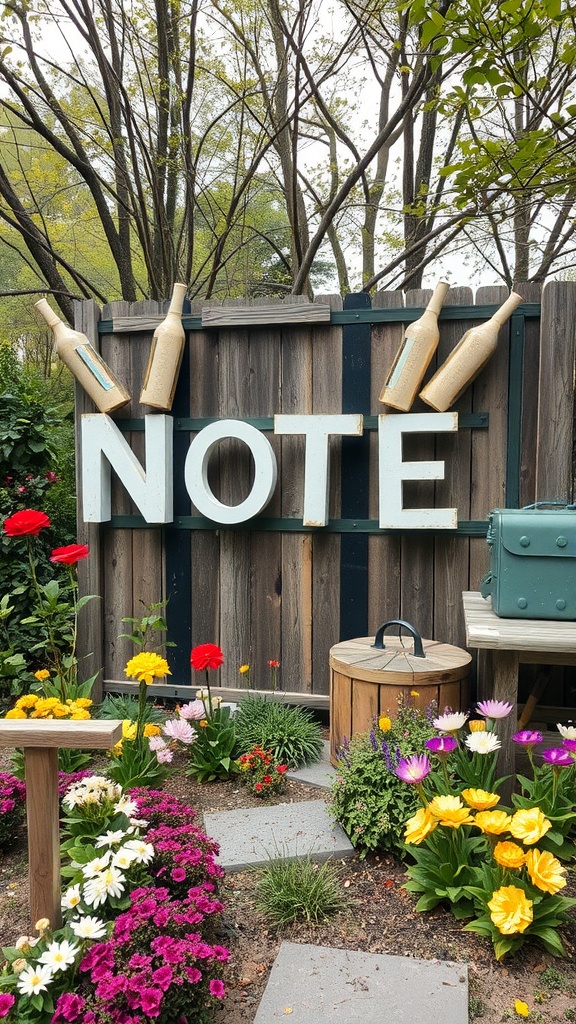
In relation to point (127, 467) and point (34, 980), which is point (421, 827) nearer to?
Result: point (34, 980)

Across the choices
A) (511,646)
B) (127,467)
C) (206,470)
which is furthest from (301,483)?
(511,646)

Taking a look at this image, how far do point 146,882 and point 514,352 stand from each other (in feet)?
8.63

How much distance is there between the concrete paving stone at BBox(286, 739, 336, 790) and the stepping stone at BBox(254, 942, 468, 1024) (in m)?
0.98

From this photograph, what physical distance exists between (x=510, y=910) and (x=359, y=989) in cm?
41

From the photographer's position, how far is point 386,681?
2535 mm

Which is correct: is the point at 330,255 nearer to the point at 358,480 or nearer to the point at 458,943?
the point at 358,480

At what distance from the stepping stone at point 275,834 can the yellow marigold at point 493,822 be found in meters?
0.69

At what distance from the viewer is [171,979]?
4.47 feet

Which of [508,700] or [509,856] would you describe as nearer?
[509,856]

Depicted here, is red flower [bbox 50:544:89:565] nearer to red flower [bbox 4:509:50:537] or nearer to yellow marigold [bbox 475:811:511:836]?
red flower [bbox 4:509:50:537]

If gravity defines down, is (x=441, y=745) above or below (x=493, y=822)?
above

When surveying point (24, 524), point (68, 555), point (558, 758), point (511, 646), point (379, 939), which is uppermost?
point (24, 524)

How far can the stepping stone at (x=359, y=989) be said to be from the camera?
150cm

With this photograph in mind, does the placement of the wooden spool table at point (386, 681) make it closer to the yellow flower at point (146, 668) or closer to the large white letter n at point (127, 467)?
the yellow flower at point (146, 668)
